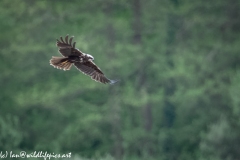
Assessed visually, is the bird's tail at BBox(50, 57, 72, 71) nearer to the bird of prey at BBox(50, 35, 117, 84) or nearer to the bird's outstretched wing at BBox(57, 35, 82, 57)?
the bird of prey at BBox(50, 35, 117, 84)

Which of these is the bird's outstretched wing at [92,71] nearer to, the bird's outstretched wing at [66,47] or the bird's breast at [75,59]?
the bird's breast at [75,59]

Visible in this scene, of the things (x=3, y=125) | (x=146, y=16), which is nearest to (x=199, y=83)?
(x=146, y=16)

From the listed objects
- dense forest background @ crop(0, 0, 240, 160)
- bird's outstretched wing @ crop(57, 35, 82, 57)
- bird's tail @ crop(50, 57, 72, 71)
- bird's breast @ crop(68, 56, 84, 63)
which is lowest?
bird's outstretched wing @ crop(57, 35, 82, 57)

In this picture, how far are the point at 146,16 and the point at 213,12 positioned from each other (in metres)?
2.63

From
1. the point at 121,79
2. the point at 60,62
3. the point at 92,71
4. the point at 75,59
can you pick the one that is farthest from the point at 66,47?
the point at 121,79

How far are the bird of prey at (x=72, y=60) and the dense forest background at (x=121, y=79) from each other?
15.0 meters

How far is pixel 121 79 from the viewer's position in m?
30.1

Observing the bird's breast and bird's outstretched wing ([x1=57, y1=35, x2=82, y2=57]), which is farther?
the bird's breast

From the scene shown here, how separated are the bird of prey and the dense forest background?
14966mm

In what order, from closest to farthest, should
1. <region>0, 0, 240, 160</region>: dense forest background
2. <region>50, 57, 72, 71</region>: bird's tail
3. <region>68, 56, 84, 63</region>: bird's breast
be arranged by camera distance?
<region>68, 56, 84, 63</region>: bird's breast → <region>50, 57, 72, 71</region>: bird's tail → <region>0, 0, 240, 160</region>: dense forest background

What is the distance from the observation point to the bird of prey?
1263 cm

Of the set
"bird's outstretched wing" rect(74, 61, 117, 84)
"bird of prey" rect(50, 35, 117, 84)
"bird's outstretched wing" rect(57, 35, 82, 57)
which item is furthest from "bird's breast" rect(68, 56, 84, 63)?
"bird's outstretched wing" rect(74, 61, 117, 84)

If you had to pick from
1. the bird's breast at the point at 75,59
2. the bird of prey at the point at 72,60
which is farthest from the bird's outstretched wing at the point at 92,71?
the bird's breast at the point at 75,59

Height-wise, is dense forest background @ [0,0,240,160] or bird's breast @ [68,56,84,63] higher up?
dense forest background @ [0,0,240,160]
